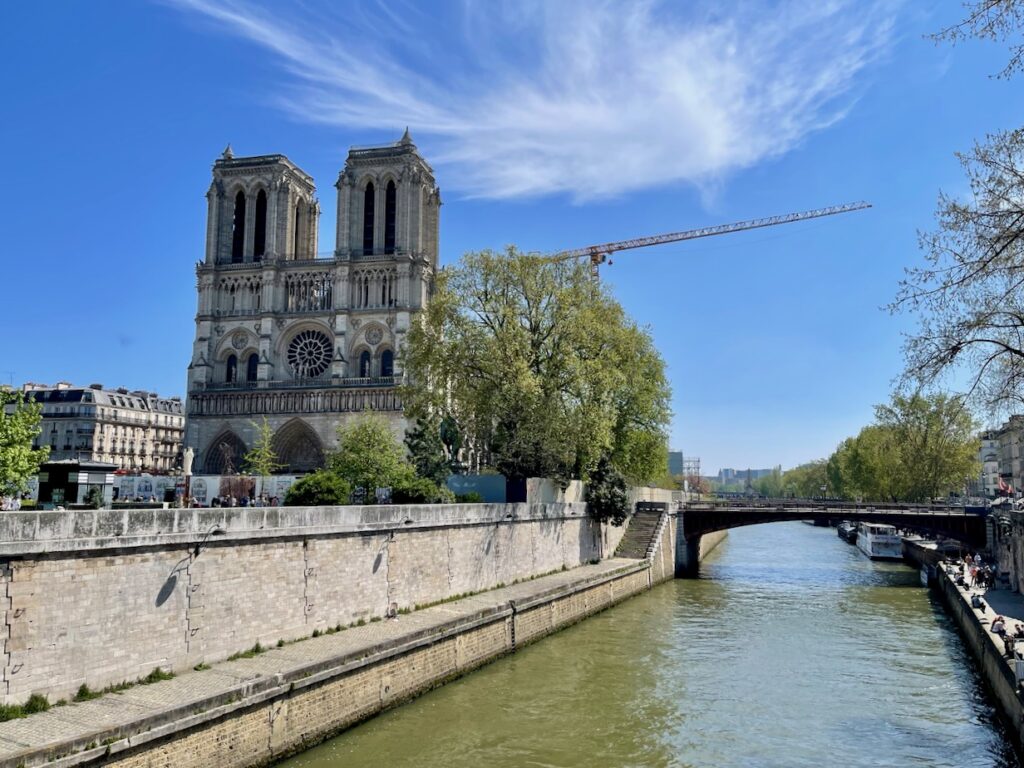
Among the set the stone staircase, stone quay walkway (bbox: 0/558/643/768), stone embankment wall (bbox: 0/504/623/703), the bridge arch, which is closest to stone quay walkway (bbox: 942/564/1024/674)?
the bridge arch

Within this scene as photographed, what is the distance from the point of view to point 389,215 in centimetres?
6825

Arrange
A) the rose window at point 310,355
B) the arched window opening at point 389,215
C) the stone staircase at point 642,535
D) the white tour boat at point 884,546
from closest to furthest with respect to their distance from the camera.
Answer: the stone staircase at point 642,535, the white tour boat at point 884,546, the rose window at point 310,355, the arched window opening at point 389,215

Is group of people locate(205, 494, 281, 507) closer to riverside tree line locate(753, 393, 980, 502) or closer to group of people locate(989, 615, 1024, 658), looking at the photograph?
group of people locate(989, 615, 1024, 658)

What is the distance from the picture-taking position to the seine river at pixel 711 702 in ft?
50.7

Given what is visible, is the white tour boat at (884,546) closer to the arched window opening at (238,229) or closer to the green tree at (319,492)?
the green tree at (319,492)

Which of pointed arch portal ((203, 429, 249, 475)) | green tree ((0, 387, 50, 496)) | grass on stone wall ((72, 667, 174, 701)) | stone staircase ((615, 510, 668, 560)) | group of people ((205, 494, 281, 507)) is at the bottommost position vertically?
grass on stone wall ((72, 667, 174, 701))

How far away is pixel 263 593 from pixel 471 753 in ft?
17.3

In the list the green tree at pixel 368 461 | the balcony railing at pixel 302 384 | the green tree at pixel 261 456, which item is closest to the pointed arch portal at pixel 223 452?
the green tree at pixel 261 456

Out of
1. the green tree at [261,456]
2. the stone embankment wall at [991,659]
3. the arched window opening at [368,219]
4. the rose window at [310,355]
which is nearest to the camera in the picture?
the stone embankment wall at [991,659]

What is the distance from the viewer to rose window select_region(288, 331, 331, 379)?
67062 millimetres

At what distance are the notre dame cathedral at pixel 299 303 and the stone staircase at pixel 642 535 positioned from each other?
2205 centimetres

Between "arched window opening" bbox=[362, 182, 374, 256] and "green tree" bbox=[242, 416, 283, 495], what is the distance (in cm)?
1590

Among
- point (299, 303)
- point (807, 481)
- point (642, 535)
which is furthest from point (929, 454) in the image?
point (807, 481)

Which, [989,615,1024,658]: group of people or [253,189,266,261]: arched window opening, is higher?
[253,189,266,261]: arched window opening
